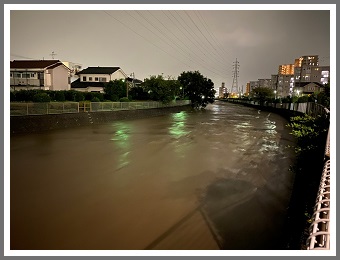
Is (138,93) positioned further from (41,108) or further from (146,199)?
(146,199)

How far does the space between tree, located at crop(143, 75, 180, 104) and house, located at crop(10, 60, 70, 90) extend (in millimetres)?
12251

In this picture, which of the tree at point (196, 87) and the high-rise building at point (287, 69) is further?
the high-rise building at point (287, 69)

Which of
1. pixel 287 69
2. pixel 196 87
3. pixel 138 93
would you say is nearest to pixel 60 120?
pixel 138 93

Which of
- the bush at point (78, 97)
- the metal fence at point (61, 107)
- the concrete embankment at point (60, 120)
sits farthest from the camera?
the bush at point (78, 97)

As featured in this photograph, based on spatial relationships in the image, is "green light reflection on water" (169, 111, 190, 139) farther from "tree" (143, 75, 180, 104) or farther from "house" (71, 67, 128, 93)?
"house" (71, 67, 128, 93)

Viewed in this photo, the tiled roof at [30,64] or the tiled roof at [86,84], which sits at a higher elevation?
the tiled roof at [30,64]

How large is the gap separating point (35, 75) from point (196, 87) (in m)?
24.5

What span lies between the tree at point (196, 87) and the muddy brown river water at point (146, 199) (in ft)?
107

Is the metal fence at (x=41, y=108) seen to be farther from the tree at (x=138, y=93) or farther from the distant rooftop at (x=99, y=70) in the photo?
the distant rooftop at (x=99, y=70)

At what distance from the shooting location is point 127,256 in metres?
2.35

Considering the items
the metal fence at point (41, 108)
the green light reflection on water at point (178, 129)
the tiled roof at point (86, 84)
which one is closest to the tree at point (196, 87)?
the tiled roof at point (86, 84)

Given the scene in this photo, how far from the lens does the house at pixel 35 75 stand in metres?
29.0

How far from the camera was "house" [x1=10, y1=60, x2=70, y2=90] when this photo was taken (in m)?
29.0

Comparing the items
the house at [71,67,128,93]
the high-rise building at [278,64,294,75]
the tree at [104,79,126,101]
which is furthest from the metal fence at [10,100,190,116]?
the high-rise building at [278,64,294,75]
